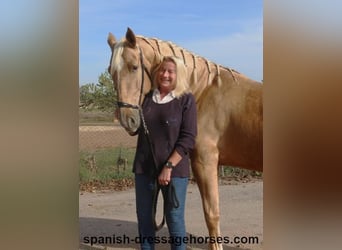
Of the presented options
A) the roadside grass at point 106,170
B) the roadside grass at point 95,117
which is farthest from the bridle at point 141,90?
the roadside grass at point 106,170

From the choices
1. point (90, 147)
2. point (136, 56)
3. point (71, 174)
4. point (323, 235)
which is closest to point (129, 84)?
point (136, 56)

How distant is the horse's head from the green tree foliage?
42mm

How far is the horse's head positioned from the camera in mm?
3207

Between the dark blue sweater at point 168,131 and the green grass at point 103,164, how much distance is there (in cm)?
9

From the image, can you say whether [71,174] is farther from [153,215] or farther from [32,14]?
[32,14]

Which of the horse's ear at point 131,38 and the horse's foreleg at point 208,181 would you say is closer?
the horse's ear at point 131,38

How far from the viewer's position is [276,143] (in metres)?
3.29

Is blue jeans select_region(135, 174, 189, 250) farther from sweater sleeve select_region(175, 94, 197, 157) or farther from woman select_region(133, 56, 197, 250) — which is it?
sweater sleeve select_region(175, 94, 197, 157)

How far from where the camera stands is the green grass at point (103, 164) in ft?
10.8

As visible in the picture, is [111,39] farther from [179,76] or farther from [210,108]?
[210,108]

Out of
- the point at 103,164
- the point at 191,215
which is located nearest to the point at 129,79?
the point at 103,164

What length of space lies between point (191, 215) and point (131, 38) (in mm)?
1292

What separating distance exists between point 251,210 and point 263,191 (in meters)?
0.16

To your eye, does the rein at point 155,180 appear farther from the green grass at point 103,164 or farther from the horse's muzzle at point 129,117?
the green grass at point 103,164
